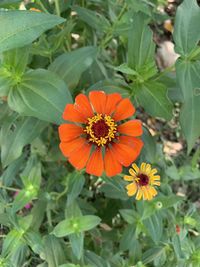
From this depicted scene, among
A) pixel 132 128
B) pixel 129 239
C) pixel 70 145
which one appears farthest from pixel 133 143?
pixel 129 239

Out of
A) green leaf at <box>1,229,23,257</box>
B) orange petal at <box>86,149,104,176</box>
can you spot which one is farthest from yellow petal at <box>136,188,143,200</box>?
green leaf at <box>1,229,23,257</box>

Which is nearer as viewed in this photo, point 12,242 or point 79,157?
point 79,157

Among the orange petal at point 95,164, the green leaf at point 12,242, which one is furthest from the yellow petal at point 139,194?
the green leaf at point 12,242

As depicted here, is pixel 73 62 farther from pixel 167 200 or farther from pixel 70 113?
pixel 167 200

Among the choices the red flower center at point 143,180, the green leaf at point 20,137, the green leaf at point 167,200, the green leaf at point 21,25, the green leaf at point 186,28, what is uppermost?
the green leaf at point 21,25

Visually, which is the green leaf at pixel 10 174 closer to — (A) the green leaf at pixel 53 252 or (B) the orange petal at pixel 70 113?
(A) the green leaf at pixel 53 252
